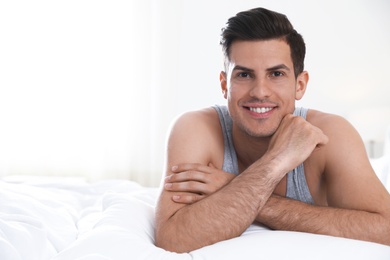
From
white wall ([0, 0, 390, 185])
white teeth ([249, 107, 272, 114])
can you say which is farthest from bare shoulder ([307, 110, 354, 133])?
white wall ([0, 0, 390, 185])

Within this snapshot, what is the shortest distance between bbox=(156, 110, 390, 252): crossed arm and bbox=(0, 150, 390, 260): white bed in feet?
0.25

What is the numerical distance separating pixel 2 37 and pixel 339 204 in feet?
11.5

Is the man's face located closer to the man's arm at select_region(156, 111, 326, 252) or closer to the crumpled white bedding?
the man's arm at select_region(156, 111, 326, 252)

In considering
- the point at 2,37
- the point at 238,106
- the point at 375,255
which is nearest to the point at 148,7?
the point at 2,37

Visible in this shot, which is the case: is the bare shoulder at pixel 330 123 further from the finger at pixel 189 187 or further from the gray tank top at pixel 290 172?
the finger at pixel 189 187

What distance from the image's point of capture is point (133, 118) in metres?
4.08

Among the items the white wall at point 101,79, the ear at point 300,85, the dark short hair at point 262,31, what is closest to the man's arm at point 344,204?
the ear at point 300,85

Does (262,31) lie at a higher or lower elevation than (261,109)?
higher

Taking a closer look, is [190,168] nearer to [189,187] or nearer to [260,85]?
[189,187]

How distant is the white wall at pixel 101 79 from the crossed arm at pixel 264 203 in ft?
8.36

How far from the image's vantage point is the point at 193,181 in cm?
147

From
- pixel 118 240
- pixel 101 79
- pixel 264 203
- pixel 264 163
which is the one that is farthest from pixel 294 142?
pixel 101 79

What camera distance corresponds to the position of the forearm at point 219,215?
4.22ft

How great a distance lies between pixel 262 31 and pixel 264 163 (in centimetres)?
47
